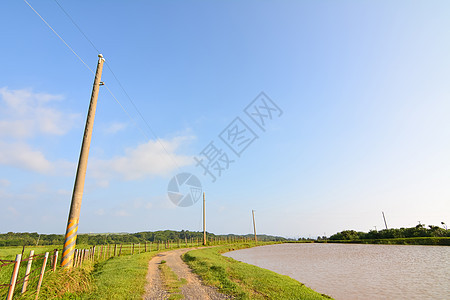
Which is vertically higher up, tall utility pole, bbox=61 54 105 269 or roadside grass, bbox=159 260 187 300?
tall utility pole, bbox=61 54 105 269

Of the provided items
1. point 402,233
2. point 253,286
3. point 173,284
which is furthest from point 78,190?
point 402,233

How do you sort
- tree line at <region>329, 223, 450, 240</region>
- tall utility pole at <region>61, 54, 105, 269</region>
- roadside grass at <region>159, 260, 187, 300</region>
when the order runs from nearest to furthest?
1. tall utility pole at <region>61, 54, 105, 269</region>
2. roadside grass at <region>159, 260, 187, 300</region>
3. tree line at <region>329, 223, 450, 240</region>

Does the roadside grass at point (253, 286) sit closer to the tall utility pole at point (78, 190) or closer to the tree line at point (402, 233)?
the tall utility pole at point (78, 190)

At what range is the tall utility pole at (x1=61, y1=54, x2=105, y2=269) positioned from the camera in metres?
7.43

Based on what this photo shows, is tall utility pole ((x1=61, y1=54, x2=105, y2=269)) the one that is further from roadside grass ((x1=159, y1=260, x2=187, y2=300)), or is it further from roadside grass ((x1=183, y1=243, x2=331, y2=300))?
roadside grass ((x1=183, y1=243, x2=331, y2=300))

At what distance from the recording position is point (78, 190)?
7898 mm

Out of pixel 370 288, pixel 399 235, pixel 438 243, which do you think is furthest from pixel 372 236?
pixel 370 288

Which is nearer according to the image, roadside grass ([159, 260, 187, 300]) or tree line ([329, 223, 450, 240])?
roadside grass ([159, 260, 187, 300])

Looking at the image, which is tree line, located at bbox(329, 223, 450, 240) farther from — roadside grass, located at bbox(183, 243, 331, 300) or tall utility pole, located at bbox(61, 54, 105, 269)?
tall utility pole, located at bbox(61, 54, 105, 269)

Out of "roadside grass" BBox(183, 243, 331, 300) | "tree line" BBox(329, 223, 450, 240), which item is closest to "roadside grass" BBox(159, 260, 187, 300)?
"roadside grass" BBox(183, 243, 331, 300)

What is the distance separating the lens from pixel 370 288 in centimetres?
956

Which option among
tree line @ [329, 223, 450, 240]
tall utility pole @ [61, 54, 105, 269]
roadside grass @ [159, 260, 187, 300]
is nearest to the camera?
tall utility pole @ [61, 54, 105, 269]

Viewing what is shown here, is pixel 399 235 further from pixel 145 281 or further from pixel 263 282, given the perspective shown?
pixel 145 281

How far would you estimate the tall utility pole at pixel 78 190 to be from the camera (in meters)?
7.43
